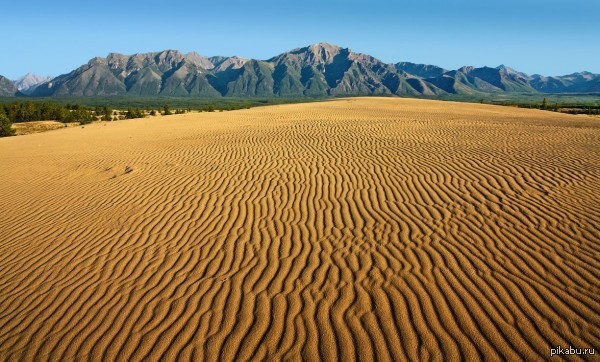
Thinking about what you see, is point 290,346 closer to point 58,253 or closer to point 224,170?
point 58,253

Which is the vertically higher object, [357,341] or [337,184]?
[337,184]

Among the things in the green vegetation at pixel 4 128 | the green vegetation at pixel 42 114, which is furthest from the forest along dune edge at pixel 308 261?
the green vegetation at pixel 42 114

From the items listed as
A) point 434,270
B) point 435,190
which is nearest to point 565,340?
point 434,270

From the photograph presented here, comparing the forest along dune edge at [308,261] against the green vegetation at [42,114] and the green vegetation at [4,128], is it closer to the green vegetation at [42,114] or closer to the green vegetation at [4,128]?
the green vegetation at [4,128]

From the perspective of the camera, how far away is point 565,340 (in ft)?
11.6

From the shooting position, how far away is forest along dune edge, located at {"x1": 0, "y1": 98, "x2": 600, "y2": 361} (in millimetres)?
3738

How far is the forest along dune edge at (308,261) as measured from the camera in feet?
12.3

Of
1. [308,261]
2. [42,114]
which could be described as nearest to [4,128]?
[42,114]

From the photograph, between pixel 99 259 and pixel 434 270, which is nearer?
pixel 434 270

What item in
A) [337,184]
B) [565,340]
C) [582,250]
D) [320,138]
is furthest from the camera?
[320,138]

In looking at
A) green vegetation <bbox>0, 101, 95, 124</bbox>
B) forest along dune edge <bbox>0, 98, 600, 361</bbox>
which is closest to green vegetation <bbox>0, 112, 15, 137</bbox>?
green vegetation <bbox>0, 101, 95, 124</bbox>

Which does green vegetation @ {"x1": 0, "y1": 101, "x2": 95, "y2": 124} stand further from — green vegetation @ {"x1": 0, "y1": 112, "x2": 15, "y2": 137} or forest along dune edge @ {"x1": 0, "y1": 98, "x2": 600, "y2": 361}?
forest along dune edge @ {"x1": 0, "y1": 98, "x2": 600, "y2": 361}

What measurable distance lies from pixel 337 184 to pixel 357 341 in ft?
16.5

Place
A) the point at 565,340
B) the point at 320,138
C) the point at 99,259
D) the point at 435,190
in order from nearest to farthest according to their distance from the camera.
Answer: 1. the point at 565,340
2. the point at 99,259
3. the point at 435,190
4. the point at 320,138
